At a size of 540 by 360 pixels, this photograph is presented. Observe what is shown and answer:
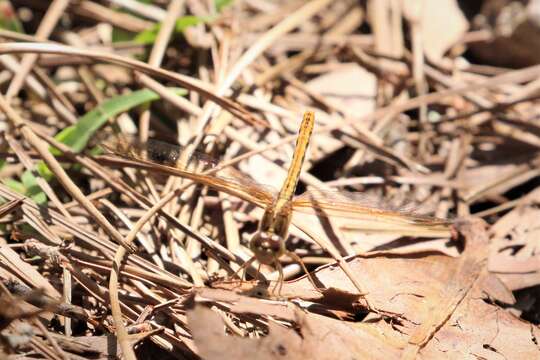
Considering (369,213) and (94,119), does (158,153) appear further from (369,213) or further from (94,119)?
(369,213)

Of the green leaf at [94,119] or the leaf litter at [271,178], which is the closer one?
the leaf litter at [271,178]

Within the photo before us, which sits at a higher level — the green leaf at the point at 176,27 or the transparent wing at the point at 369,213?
the green leaf at the point at 176,27

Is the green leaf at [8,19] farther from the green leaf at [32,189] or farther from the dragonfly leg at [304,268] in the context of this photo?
the dragonfly leg at [304,268]

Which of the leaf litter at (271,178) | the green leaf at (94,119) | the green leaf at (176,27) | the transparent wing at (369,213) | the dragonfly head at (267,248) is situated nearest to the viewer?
the leaf litter at (271,178)

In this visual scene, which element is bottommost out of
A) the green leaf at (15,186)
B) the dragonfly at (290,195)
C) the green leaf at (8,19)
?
the green leaf at (15,186)

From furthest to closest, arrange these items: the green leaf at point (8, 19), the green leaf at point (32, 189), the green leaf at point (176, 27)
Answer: the green leaf at point (176, 27)
the green leaf at point (8, 19)
the green leaf at point (32, 189)

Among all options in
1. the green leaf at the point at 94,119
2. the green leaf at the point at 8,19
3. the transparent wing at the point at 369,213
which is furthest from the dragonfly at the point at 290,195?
the green leaf at the point at 8,19

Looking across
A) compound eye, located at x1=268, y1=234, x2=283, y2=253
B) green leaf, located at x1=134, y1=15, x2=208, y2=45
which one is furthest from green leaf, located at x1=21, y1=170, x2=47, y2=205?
green leaf, located at x1=134, y1=15, x2=208, y2=45

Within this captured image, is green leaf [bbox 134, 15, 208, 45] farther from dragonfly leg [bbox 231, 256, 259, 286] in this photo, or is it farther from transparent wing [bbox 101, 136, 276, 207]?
dragonfly leg [bbox 231, 256, 259, 286]
